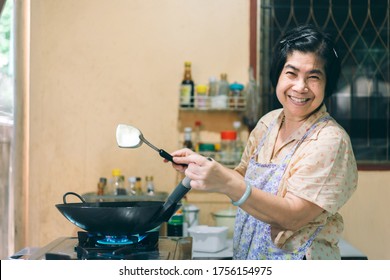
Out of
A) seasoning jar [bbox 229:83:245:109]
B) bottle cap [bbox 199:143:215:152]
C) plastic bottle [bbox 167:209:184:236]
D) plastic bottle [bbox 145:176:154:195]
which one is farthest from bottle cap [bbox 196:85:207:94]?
plastic bottle [bbox 167:209:184:236]

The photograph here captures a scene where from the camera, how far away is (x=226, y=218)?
221cm

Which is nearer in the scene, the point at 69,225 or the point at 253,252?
the point at 253,252

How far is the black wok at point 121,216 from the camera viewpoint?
1203mm

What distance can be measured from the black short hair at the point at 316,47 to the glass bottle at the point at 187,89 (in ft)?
3.15

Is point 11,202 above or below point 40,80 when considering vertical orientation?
below

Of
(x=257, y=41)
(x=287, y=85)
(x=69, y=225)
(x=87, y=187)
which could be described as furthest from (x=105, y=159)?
(x=287, y=85)

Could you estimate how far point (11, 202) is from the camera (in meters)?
1.87

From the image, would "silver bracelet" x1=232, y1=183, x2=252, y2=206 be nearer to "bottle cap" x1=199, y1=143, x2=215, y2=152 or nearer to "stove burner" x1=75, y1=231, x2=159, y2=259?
"stove burner" x1=75, y1=231, x2=159, y2=259

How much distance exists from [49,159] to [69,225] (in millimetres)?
307

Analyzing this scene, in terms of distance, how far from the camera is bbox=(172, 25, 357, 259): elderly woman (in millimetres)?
1195

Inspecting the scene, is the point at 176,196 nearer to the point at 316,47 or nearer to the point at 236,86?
the point at 316,47

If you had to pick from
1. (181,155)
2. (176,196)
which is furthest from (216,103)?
(176,196)

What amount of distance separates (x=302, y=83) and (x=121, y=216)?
54cm
